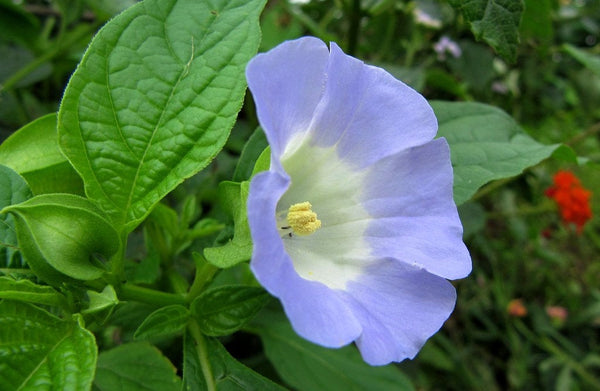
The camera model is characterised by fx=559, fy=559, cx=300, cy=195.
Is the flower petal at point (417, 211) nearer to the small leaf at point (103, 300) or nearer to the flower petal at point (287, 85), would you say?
the flower petal at point (287, 85)

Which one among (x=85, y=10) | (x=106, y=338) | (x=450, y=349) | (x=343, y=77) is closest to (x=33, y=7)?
(x=85, y=10)

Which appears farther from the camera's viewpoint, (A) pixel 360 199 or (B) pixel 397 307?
(A) pixel 360 199

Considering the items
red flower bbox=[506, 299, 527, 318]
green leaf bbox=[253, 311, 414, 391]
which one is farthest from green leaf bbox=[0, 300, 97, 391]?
red flower bbox=[506, 299, 527, 318]

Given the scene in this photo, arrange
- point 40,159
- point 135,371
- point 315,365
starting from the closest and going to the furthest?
point 40,159 → point 135,371 → point 315,365

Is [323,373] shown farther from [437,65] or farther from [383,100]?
[437,65]

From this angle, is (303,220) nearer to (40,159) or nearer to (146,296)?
(146,296)

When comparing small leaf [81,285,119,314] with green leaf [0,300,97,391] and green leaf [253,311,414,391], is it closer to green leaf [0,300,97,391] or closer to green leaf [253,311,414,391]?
green leaf [0,300,97,391]

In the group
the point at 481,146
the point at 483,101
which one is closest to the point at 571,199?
the point at 483,101
